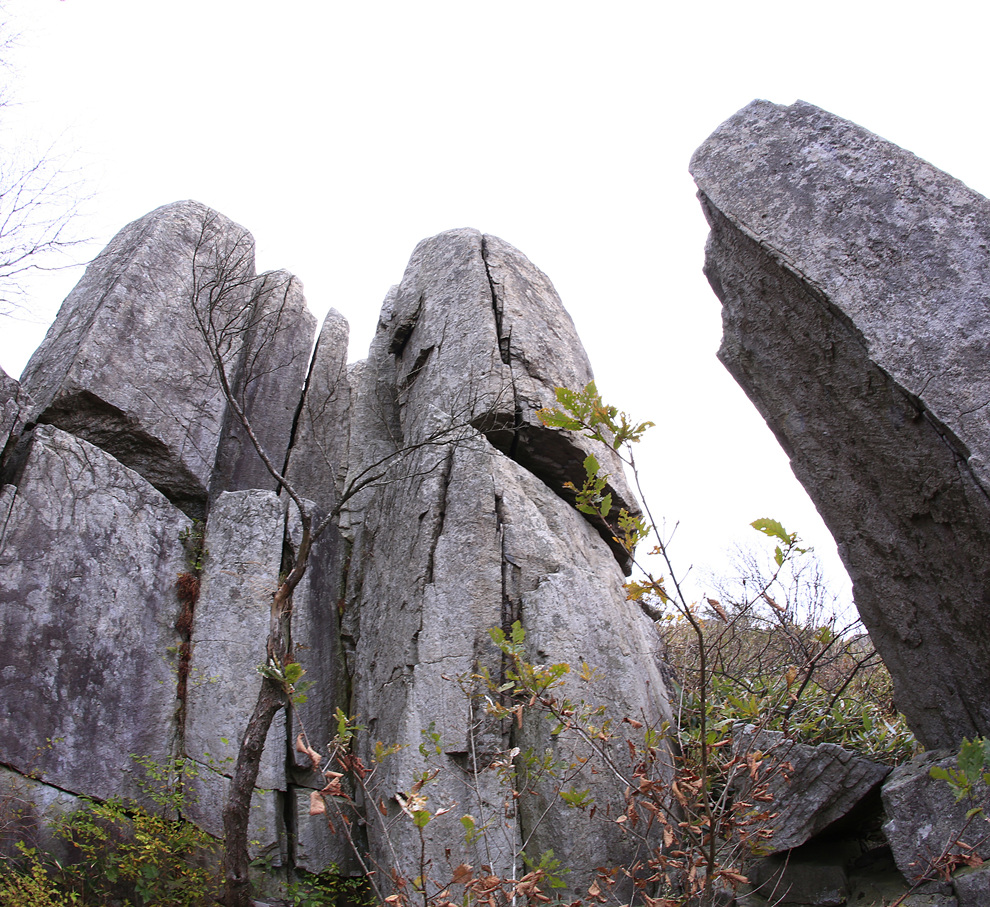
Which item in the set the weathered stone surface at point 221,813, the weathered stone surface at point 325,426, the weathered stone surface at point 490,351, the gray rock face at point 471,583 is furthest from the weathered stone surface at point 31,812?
the weathered stone surface at point 490,351

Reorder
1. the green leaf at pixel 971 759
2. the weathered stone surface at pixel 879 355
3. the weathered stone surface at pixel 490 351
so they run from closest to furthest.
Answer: the green leaf at pixel 971 759 → the weathered stone surface at pixel 879 355 → the weathered stone surface at pixel 490 351

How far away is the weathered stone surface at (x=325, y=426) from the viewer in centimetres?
903

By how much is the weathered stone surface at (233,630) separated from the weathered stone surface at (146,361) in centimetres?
100

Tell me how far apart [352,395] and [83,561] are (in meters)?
4.39

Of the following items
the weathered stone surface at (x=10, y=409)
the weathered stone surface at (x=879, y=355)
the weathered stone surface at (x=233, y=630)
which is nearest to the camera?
the weathered stone surface at (x=879, y=355)

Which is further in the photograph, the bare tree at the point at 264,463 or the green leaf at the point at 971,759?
the bare tree at the point at 264,463

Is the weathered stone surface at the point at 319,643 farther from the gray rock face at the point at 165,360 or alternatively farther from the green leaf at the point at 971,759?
the green leaf at the point at 971,759

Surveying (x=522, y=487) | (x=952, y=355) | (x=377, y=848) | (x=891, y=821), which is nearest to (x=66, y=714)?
(x=377, y=848)

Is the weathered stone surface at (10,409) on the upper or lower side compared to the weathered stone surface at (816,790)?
upper

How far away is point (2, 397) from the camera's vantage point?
663 cm

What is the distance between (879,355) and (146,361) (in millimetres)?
7603

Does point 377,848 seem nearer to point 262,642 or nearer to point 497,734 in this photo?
point 497,734

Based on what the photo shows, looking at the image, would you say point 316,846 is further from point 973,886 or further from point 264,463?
point 973,886

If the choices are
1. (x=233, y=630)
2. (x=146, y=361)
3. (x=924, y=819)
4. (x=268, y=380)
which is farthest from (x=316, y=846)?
(x=268, y=380)
